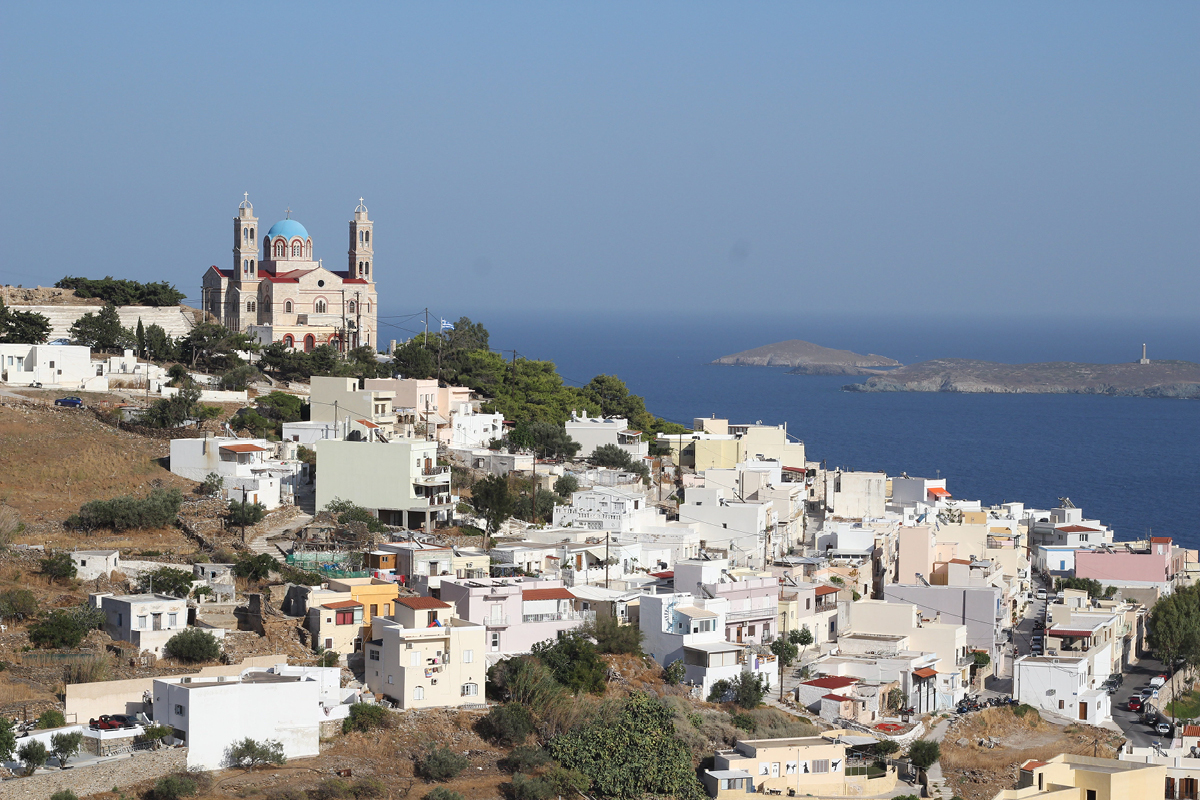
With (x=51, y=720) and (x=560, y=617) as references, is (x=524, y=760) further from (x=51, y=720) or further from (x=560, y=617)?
(x=51, y=720)

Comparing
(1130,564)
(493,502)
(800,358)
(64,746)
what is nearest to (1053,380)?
(800,358)

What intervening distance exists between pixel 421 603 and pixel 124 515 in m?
8.13

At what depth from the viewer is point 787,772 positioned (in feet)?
74.4

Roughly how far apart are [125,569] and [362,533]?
5.05m

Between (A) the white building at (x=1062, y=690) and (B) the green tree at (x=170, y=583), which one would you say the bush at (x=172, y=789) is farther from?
(A) the white building at (x=1062, y=690)

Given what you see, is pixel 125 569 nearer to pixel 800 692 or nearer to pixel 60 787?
pixel 60 787

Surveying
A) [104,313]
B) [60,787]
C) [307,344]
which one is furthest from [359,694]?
[307,344]

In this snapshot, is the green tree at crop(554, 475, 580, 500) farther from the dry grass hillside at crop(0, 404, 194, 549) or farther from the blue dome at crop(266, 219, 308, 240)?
the blue dome at crop(266, 219, 308, 240)

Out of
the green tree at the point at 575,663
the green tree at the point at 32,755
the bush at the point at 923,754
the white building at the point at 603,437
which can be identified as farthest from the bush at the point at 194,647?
the white building at the point at 603,437

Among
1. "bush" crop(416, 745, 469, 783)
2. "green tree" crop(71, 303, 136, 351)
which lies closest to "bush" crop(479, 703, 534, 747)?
"bush" crop(416, 745, 469, 783)

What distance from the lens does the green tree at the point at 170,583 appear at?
2608 cm

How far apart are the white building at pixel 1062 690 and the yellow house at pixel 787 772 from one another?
5629 mm

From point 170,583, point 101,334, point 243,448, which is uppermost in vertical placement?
point 101,334

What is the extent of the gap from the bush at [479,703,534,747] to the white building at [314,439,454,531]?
32.7 ft
